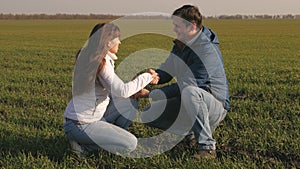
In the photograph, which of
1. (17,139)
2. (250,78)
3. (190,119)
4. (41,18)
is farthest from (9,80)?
(41,18)

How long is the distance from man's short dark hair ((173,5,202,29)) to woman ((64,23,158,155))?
703 mm

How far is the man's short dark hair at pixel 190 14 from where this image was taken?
13.8ft

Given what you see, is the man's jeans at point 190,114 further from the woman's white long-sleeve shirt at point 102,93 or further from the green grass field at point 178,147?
the woman's white long-sleeve shirt at point 102,93

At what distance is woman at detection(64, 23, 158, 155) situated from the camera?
3971 millimetres

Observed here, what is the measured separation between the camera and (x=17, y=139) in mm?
4805

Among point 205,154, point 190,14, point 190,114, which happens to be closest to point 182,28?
point 190,14

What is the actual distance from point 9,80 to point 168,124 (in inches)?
232

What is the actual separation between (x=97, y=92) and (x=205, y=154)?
1309 mm

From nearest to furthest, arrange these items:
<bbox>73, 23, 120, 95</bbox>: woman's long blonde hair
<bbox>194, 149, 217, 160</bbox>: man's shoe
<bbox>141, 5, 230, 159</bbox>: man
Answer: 1. <bbox>73, 23, 120, 95</bbox>: woman's long blonde hair
2. <bbox>194, 149, 217, 160</bbox>: man's shoe
3. <bbox>141, 5, 230, 159</bbox>: man

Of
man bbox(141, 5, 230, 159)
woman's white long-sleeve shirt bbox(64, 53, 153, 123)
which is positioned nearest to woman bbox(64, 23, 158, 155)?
woman's white long-sleeve shirt bbox(64, 53, 153, 123)

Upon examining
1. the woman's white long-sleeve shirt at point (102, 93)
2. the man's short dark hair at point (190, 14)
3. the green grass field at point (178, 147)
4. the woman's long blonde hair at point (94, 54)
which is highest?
the man's short dark hair at point (190, 14)

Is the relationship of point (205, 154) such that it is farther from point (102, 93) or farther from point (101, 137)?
point (102, 93)

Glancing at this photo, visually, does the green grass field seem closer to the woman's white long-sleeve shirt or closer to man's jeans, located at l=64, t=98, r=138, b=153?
man's jeans, located at l=64, t=98, r=138, b=153

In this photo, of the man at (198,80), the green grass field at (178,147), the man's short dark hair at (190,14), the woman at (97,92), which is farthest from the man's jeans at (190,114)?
the man's short dark hair at (190,14)
